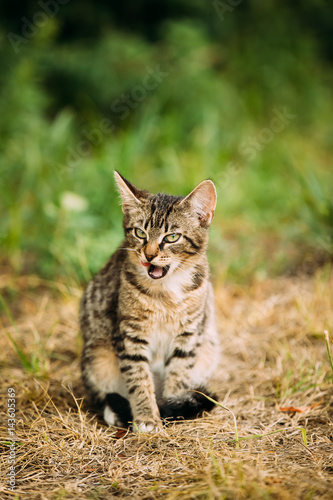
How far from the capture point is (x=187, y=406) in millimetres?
2250

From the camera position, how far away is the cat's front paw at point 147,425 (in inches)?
86.0

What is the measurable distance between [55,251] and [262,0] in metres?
5.88

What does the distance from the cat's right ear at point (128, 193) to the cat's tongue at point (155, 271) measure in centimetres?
34

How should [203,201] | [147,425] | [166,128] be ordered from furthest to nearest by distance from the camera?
1. [166,128]
2. [203,201]
3. [147,425]

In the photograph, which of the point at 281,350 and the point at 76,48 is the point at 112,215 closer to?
the point at 281,350

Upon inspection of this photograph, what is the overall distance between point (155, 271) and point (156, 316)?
0.22 metres

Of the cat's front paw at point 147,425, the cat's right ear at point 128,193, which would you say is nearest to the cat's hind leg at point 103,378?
the cat's front paw at point 147,425

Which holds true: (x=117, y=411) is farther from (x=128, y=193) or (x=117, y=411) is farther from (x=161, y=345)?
(x=128, y=193)

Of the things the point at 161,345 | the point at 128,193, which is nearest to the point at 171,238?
the point at 128,193

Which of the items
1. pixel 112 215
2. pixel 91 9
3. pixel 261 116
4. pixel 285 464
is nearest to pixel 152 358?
pixel 285 464

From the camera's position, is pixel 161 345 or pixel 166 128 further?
pixel 166 128

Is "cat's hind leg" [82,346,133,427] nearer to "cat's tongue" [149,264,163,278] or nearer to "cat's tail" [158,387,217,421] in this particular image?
"cat's tail" [158,387,217,421]

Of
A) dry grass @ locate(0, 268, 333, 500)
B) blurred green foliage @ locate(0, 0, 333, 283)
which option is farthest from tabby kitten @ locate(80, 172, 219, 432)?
blurred green foliage @ locate(0, 0, 333, 283)

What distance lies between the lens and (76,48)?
5.59m
